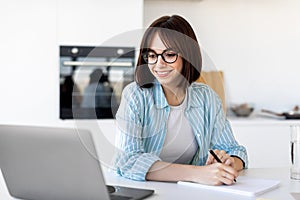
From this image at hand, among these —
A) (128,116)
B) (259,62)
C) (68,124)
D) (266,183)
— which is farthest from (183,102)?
(259,62)

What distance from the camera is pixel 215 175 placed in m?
1.68

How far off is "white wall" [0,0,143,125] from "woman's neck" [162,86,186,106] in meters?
1.58

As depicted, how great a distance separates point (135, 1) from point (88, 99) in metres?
1.83

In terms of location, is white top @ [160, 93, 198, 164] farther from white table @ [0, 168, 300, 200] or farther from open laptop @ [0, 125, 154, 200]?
open laptop @ [0, 125, 154, 200]

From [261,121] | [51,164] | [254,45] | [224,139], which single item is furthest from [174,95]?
[254,45]

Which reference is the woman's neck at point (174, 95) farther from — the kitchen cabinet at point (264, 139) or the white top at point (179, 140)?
the kitchen cabinet at point (264, 139)

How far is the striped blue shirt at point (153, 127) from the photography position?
5.91ft

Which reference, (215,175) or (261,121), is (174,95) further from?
(261,121)

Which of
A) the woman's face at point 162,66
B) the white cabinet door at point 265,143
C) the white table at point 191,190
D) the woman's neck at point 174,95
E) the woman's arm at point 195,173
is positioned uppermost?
the woman's face at point 162,66

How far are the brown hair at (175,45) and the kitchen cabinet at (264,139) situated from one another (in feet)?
6.08

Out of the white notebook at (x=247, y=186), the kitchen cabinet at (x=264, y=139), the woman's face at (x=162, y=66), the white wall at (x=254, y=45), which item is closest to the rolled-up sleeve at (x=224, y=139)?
the white notebook at (x=247, y=186)

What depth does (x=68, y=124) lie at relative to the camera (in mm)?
3480

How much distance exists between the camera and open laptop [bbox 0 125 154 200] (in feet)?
4.12

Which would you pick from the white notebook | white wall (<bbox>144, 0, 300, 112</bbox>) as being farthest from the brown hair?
white wall (<bbox>144, 0, 300, 112</bbox>)
